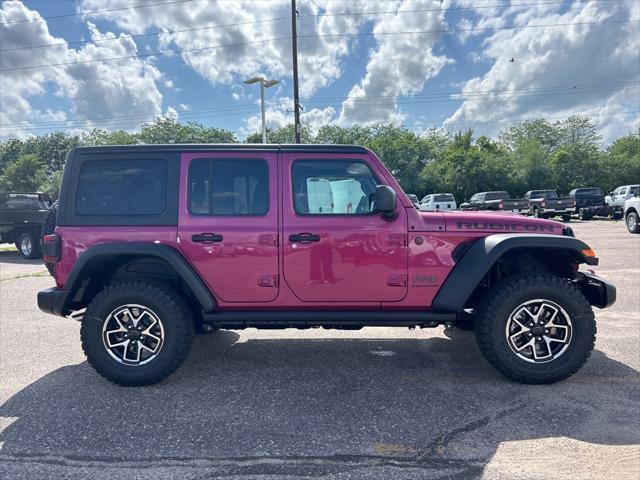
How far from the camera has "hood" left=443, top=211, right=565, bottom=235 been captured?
3.60 metres

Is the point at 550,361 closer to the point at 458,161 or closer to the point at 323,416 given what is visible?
the point at 323,416

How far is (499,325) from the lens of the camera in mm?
3451

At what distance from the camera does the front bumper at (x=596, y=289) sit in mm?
3621

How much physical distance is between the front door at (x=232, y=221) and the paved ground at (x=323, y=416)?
0.90 meters

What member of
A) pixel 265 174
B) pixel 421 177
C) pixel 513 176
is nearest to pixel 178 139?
pixel 421 177

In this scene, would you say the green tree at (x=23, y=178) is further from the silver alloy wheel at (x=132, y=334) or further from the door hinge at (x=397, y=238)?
the door hinge at (x=397, y=238)

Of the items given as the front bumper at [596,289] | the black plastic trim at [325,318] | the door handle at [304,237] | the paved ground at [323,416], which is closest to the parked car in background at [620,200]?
the paved ground at [323,416]

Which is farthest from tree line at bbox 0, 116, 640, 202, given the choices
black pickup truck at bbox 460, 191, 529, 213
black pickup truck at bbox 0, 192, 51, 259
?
black pickup truck at bbox 0, 192, 51, 259

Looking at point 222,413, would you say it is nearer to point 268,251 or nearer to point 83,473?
point 83,473

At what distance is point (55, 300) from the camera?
141 inches

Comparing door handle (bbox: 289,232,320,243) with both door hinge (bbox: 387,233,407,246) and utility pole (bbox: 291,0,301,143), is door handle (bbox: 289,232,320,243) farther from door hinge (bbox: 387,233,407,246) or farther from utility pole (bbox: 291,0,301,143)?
utility pole (bbox: 291,0,301,143)

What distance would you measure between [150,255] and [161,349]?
808mm

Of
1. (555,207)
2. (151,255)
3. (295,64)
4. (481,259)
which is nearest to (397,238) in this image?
(481,259)

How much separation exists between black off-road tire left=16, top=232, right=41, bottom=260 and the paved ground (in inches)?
381
